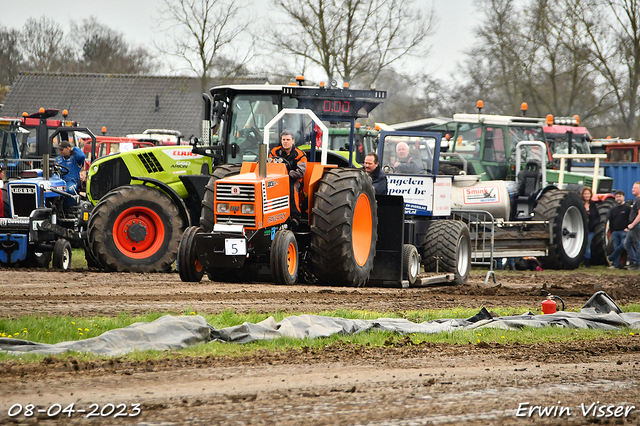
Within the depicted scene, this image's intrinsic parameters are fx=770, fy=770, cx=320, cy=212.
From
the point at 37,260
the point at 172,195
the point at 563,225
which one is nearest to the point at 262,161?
the point at 172,195

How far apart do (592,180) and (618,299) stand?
31.0 ft

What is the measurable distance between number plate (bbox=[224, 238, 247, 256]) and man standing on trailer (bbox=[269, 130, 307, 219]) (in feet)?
4.21

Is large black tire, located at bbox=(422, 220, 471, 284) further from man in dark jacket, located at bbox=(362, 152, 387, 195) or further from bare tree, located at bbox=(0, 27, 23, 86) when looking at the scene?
bare tree, located at bbox=(0, 27, 23, 86)

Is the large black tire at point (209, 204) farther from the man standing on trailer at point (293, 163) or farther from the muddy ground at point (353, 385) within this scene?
the muddy ground at point (353, 385)

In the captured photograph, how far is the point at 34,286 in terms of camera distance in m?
9.67

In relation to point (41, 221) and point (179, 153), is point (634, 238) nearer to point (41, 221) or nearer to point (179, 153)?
point (179, 153)

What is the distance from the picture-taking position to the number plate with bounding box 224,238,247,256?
9273 mm

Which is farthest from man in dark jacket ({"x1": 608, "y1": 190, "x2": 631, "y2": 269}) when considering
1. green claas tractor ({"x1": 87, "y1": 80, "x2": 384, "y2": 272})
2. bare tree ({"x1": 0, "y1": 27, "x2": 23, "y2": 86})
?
bare tree ({"x1": 0, "y1": 27, "x2": 23, "y2": 86})

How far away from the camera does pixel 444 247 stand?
38.7 ft

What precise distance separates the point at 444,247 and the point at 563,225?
17.6 feet

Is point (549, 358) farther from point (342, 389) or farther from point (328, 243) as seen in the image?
point (328, 243)

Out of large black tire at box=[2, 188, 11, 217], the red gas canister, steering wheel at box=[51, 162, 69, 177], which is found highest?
steering wheel at box=[51, 162, 69, 177]

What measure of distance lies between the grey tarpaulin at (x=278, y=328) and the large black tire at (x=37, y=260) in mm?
7904

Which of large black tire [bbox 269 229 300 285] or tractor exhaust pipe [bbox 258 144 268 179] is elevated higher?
tractor exhaust pipe [bbox 258 144 268 179]
